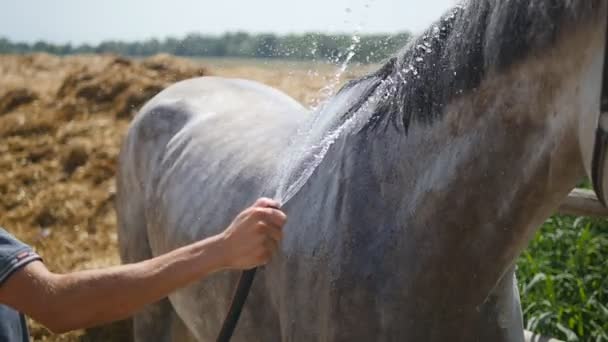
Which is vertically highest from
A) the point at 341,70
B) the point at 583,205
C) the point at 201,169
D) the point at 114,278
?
the point at 341,70

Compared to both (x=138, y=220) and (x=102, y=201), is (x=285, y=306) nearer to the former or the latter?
(x=138, y=220)

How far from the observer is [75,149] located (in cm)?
664

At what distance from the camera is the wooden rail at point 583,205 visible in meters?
3.00

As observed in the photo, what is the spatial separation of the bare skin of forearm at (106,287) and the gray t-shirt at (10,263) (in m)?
0.02

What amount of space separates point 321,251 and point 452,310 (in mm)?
334

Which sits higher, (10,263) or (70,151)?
(10,263)

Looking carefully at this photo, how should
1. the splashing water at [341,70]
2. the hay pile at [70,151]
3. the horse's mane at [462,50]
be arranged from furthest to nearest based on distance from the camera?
the hay pile at [70,151], the splashing water at [341,70], the horse's mane at [462,50]

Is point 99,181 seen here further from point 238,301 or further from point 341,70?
point 238,301

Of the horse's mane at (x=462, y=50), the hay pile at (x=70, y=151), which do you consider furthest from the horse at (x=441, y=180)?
the hay pile at (x=70, y=151)

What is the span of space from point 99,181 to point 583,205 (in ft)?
14.6

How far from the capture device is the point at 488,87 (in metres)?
1.32

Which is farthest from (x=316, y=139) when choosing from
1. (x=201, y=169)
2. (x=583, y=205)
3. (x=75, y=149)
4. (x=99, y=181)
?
(x=75, y=149)

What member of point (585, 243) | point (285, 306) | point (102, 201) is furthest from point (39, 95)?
point (285, 306)

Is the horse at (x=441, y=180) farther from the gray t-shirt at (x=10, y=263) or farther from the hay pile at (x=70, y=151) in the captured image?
the hay pile at (x=70, y=151)
